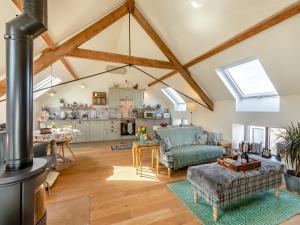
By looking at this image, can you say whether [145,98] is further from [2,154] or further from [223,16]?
[2,154]

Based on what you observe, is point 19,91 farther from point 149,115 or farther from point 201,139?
point 149,115

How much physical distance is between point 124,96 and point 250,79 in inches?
167

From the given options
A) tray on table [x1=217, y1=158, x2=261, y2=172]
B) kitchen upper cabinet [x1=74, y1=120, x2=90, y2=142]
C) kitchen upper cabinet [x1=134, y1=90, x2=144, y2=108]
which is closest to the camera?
tray on table [x1=217, y1=158, x2=261, y2=172]

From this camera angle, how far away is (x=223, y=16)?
8.73 ft

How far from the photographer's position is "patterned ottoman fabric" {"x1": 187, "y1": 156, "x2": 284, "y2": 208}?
6.21 ft

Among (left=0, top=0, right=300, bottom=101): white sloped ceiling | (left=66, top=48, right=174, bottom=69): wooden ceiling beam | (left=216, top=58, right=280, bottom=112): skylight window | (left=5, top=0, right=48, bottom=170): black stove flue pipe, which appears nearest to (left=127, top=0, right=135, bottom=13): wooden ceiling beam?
(left=0, top=0, right=300, bottom=101): white sloped ceiling

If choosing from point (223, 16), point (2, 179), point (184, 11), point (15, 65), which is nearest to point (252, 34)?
point (223, 16)

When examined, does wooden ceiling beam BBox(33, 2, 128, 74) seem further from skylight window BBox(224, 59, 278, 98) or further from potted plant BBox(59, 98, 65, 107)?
potted plant BBox(59, 98, 65, 107)

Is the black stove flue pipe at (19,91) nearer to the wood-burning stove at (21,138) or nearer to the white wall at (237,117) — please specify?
the wood-burning stove at (21,138)

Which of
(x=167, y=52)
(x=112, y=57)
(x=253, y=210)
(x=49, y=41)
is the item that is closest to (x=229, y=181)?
(x=253, y=210)

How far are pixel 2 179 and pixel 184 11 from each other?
11.3 feet

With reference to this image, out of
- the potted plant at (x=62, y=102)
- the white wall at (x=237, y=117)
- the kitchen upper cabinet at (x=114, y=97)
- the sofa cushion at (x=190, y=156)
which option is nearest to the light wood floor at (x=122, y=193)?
the sofa cushion at (x=190, y=156)

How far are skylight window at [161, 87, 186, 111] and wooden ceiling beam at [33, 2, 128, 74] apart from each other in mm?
3701

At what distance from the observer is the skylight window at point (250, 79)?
3342mm
